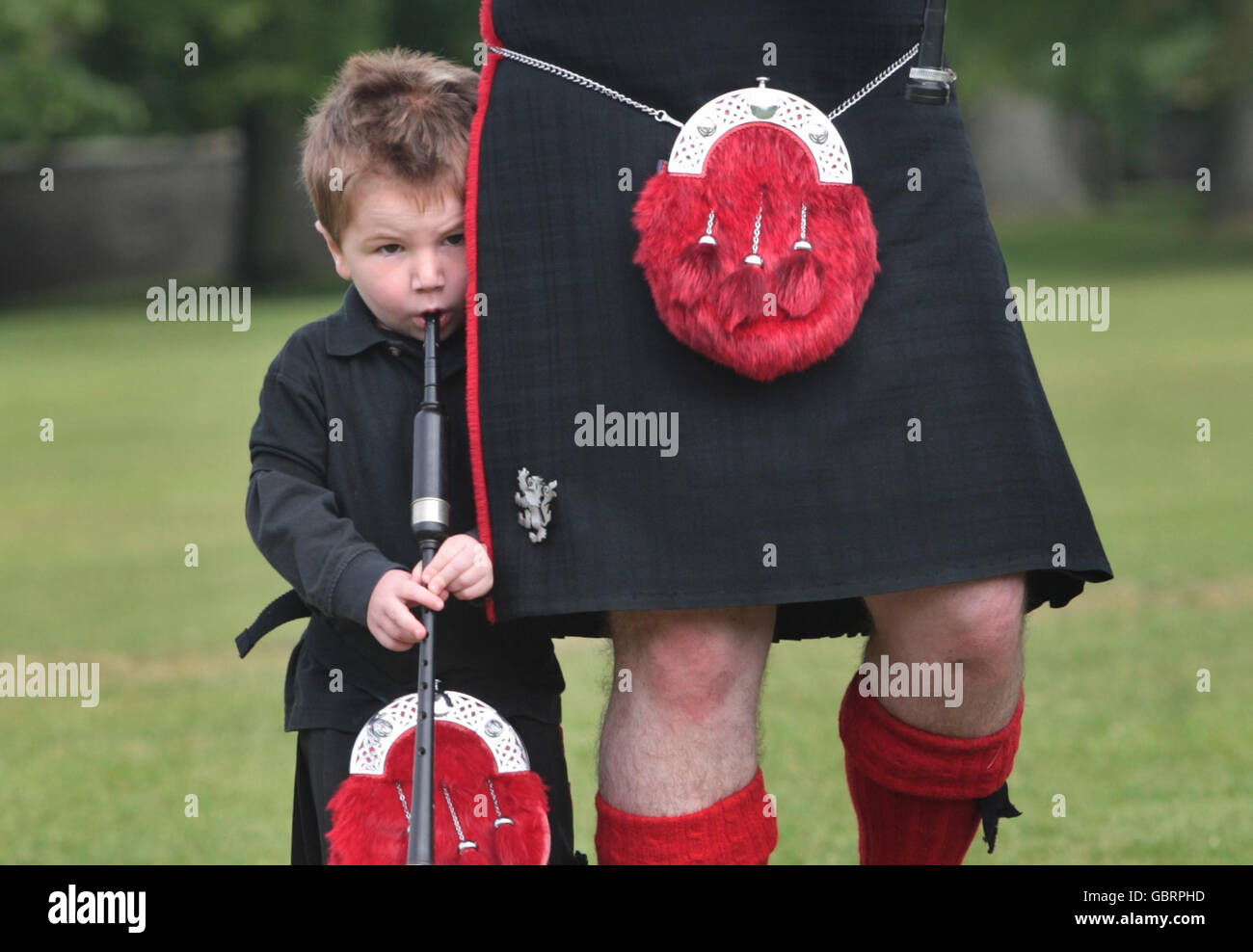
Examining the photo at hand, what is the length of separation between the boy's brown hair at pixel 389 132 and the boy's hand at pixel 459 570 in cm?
52

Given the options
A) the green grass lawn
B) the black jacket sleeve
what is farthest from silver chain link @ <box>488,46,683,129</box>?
the green grass lawn

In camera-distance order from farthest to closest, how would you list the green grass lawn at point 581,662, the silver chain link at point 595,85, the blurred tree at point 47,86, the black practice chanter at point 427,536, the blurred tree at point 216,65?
1. the blurred tree at point 216,65
2. the blurred tree at point 47,86
3. the green grass lawn at point 581,662
4. the silver chain link at point 595,85
5. the black practice chanter at point 427,536

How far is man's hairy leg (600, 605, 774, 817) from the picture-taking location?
250 cm

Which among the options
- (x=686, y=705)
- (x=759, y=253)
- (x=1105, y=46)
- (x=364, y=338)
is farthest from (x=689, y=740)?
(x=1105, y=46)

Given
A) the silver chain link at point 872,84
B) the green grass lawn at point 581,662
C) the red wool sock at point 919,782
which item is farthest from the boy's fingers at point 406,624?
the green grass lawn at point 581,662

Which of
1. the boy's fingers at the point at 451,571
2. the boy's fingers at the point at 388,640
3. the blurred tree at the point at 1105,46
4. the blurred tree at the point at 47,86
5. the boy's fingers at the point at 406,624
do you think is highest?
the blurred tree at the point at 1105,46

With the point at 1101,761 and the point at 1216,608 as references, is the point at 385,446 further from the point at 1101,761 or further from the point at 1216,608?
the point at 1216,608

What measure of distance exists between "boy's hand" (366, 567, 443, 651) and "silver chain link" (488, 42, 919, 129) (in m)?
0.69

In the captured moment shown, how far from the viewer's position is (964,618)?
2.49 meters

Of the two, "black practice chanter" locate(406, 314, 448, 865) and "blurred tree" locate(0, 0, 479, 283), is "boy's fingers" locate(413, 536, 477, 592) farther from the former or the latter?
"blurred tree" locate(0, 0, 479, 283)

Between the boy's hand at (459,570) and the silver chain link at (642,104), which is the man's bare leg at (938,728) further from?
the silver chain link at (642,104)

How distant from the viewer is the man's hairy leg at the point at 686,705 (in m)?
2.50

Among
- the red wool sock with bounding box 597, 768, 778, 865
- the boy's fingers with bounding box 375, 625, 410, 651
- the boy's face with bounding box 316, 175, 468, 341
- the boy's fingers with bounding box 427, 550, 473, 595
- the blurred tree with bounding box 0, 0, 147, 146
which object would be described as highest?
the blurred tree with bounding box 0, 0, 147, 146

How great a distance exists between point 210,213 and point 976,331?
99.6 ft
